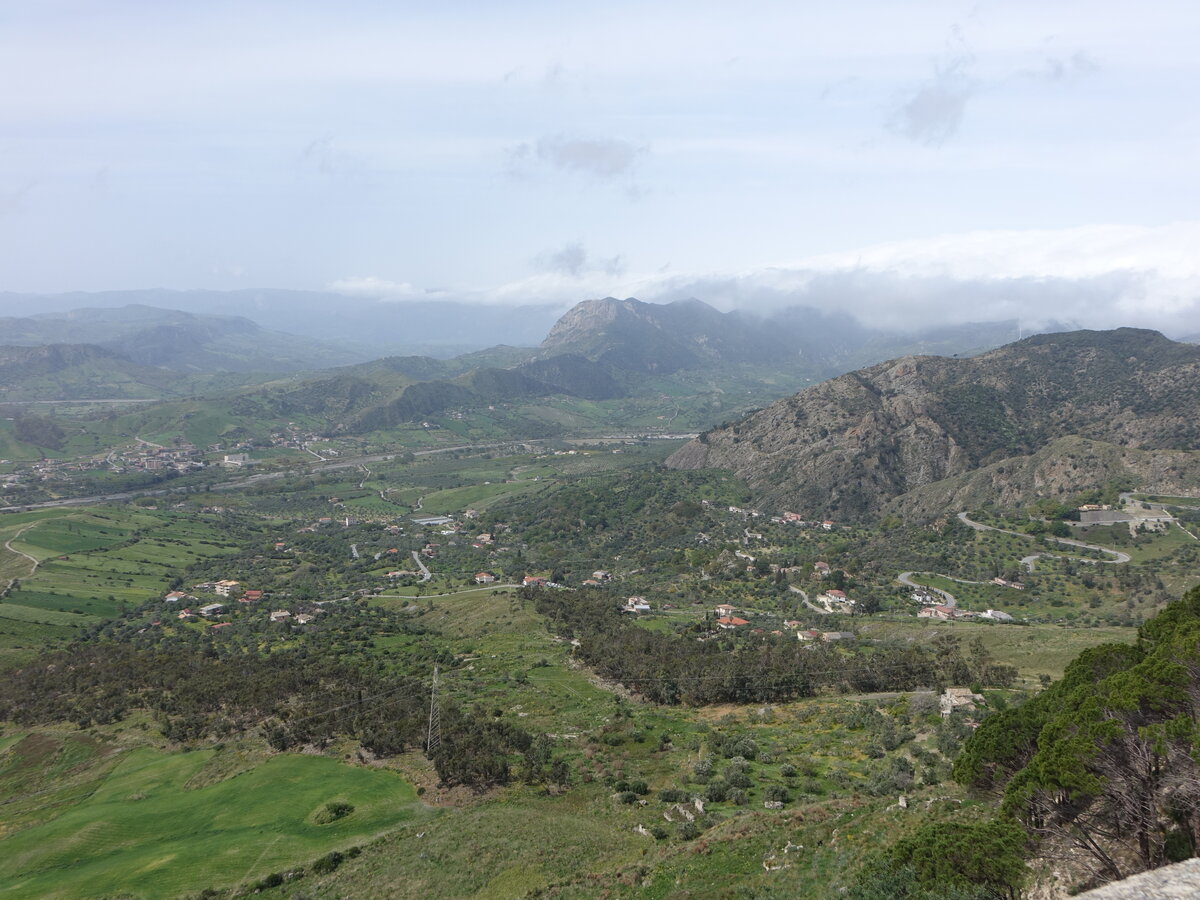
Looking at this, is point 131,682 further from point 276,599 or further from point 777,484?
point 777,484

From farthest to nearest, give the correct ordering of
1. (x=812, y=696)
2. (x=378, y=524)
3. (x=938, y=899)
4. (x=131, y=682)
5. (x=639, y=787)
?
(x=378, y=524) < (x=131, y=682) < (x=812, y=696) < (x=639, y=787) < (x=938, y=899)

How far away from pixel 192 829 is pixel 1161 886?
1731 inches

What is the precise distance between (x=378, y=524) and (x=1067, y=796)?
14955 cm

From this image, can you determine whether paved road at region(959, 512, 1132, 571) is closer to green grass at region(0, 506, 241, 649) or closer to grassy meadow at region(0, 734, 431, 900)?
grassy meadow at region(0, 734, 431, 900)

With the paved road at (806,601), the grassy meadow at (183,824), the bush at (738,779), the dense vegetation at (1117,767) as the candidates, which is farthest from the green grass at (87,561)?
the dense vegetation at (1117,767)

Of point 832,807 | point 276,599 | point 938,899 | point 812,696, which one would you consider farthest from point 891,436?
point 938,899

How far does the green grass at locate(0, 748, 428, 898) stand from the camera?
33406 mm

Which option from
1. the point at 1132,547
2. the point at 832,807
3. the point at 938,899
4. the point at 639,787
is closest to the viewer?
the point at 938,899

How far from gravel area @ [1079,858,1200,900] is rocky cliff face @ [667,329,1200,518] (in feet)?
433

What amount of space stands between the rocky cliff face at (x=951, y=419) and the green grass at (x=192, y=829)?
122791mm

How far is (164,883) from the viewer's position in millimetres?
32594

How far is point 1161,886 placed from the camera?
51.3 ft

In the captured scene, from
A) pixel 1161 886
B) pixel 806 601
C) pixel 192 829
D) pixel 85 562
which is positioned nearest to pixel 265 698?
pixel 192 829

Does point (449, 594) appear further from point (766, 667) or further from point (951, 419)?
point (951, 419)
